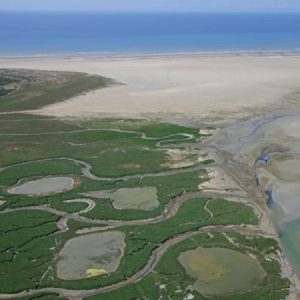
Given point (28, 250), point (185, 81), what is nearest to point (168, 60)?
point (185, 81)

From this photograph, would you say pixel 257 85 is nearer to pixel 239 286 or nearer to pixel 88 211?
pixel 88 211

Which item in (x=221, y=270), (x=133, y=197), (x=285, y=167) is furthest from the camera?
(x=285, y=167)

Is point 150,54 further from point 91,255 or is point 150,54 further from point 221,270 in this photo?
point 221,270

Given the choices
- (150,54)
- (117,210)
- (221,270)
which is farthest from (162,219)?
(150,54)

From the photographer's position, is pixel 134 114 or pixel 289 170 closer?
pixel 289 170

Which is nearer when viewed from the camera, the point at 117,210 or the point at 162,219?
the point at 162,219

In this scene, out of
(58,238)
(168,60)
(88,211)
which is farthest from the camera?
(168,60)

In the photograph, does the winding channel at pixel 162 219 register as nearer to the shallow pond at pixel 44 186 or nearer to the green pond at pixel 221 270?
the green pond at pixel 221 270
